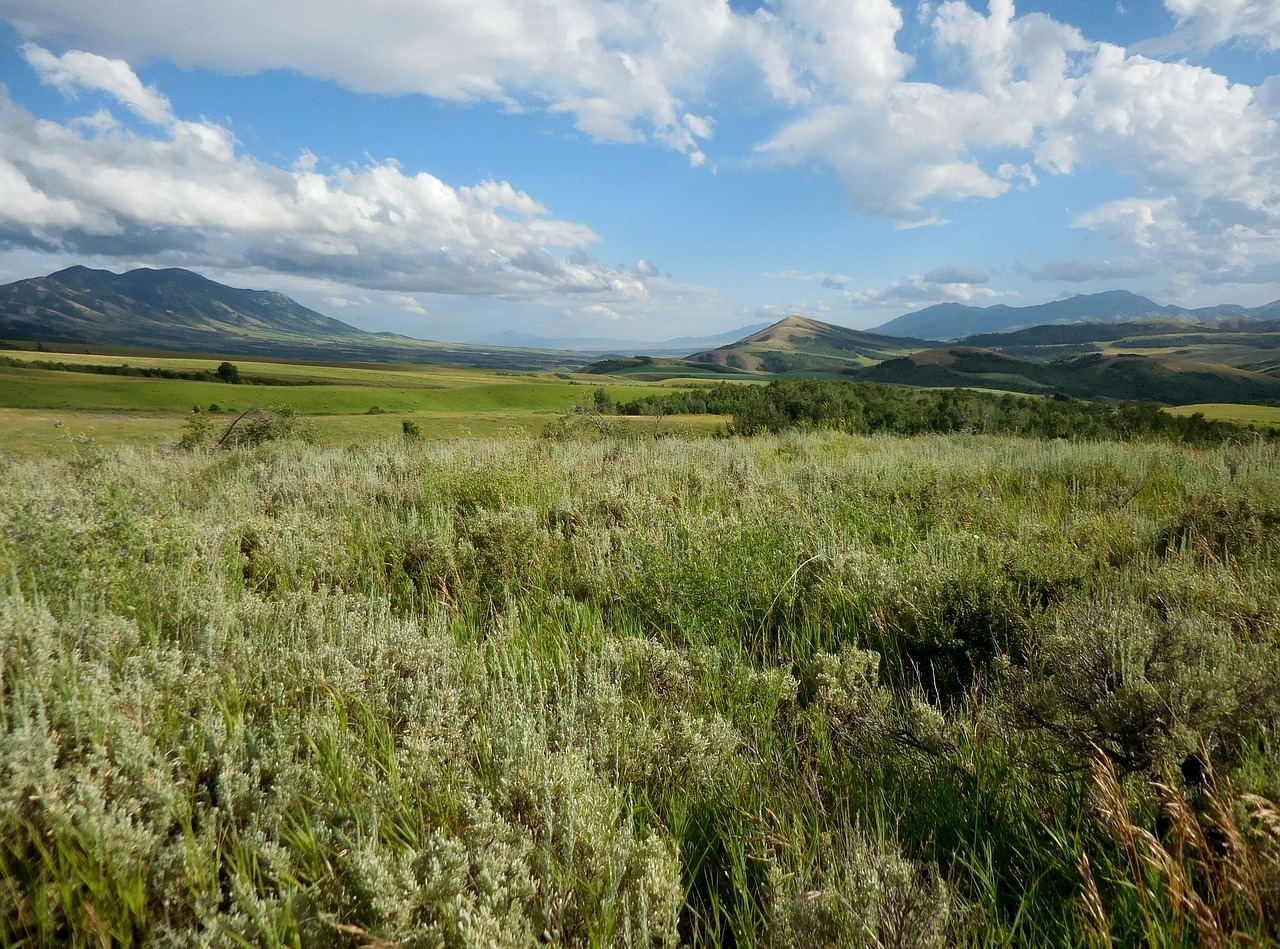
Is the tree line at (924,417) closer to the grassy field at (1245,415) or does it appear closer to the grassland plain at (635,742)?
the grassy field at (1245,415)

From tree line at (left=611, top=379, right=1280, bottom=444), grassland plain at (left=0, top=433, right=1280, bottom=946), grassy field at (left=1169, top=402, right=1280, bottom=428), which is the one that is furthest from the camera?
grassy field at (left=1169, top=402, right=1280, bottom=428)

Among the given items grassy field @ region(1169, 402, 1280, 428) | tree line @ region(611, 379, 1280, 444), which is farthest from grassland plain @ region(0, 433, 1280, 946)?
grassy field @ region(1169, 402, 1280, 428)

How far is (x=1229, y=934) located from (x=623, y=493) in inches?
233

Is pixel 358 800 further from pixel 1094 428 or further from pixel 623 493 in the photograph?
pixel 1094 428

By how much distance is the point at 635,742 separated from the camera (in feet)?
8.48

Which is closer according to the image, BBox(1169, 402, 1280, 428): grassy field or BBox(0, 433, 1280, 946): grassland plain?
BBox(0, 433, 1280, 946): grassland plain

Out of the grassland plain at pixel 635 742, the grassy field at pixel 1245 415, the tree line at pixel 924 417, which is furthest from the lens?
the grassy field at pixel 1245 415

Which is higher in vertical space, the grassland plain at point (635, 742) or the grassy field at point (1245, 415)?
the grassland plain at point (635, 742)

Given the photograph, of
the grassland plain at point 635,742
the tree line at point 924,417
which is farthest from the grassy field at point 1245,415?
the grassland plain at point 635,742

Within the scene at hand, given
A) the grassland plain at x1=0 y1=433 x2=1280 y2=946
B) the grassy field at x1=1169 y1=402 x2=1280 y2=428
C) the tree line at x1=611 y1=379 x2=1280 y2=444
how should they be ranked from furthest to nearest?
the grassy field at x1=1169 y1=402 x2=1280 y2=428, the tree line at x1=611 y1=379 x2=1280 y2=444, the grassland plain at x1=0 y1=433 x2=1280 y2=946

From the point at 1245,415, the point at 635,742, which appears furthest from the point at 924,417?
the point at 1245,415

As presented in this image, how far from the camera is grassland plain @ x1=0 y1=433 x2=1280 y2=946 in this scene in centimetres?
170

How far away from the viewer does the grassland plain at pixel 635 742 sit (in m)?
1.70

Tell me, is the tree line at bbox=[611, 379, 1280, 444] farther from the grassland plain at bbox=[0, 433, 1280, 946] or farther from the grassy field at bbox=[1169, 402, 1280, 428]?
Answer: the grassland plain at bbox=[0, 433, 1280, 946]
